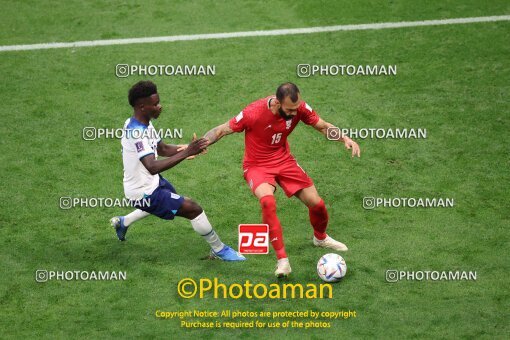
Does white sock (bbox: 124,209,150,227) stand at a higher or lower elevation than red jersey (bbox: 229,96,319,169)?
lower

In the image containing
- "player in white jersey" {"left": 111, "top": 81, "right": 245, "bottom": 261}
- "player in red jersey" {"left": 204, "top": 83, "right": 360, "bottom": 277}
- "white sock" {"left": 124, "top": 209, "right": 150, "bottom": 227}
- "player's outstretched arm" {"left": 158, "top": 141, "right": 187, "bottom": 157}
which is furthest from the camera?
"white sock" {"left": 124, "top": 209, "right": 150, "bottom": 227}

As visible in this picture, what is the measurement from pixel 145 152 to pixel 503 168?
5.32 m

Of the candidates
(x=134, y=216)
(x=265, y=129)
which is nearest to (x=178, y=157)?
(x=265, y=129)

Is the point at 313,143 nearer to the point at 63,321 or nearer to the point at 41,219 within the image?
the point at 41,219

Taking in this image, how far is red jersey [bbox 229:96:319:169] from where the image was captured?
35.4ft

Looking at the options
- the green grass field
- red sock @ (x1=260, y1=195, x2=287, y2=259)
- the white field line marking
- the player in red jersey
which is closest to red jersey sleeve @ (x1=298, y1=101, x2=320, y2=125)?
the player in red jersey

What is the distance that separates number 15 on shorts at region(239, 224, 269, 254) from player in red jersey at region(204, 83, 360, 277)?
56cm

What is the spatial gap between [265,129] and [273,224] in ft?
3.86

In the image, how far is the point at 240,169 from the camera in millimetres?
13055

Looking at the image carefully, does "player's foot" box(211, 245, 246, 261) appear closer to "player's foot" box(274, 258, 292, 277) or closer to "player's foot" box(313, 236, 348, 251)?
"player's foot" box(274, 258, 292, 277)

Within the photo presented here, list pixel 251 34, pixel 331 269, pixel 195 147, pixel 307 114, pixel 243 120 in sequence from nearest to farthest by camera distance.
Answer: pixel 195 147 → pixel 331 269 → pixel 243 120 → pixel 307 114 → pixel 251 34

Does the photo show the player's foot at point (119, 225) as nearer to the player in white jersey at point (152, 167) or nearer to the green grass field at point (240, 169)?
the green grass field at point (240, 169)

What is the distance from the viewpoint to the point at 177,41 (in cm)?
1580

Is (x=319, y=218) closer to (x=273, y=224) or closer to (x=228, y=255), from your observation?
(x=273, y=224)
